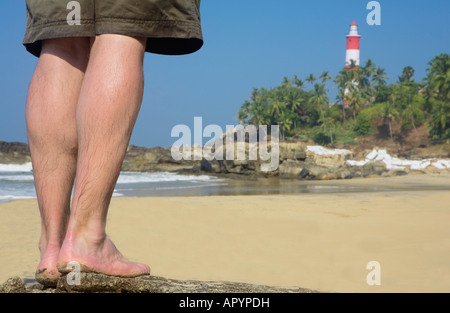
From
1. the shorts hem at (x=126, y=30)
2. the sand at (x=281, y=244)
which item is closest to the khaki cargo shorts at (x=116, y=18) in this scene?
the shorts hem at (x=126, y=30)

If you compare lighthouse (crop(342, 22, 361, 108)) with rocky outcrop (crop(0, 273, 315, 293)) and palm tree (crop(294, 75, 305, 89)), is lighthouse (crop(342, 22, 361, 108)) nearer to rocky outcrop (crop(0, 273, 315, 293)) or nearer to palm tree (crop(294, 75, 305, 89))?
palm tree (crop(294, 75, 305, 89))

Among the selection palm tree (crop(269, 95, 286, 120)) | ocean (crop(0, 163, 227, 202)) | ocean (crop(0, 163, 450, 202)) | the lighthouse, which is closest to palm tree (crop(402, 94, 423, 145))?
the lighthouse

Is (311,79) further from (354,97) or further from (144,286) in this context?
(144,286)

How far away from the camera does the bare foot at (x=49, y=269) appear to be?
4.93ft

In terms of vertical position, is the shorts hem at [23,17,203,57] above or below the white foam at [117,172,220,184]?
above

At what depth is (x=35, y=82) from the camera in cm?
157

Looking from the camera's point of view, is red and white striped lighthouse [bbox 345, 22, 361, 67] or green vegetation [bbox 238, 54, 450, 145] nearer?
green vegetation [bbox 238, 54, 450, 145]

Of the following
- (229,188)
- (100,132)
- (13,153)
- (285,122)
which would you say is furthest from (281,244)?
(285,122)

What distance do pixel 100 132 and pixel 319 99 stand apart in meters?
Answer: 61.6

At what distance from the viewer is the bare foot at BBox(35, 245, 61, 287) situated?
1503 millimetres

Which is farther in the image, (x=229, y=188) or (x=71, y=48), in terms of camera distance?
(x=229, y=188)

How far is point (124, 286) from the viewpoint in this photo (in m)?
1.48

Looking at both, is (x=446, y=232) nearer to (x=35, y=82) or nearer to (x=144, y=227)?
(x=144, y=227)

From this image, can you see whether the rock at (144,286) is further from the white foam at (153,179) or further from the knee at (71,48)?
the white foam at (153,179)
